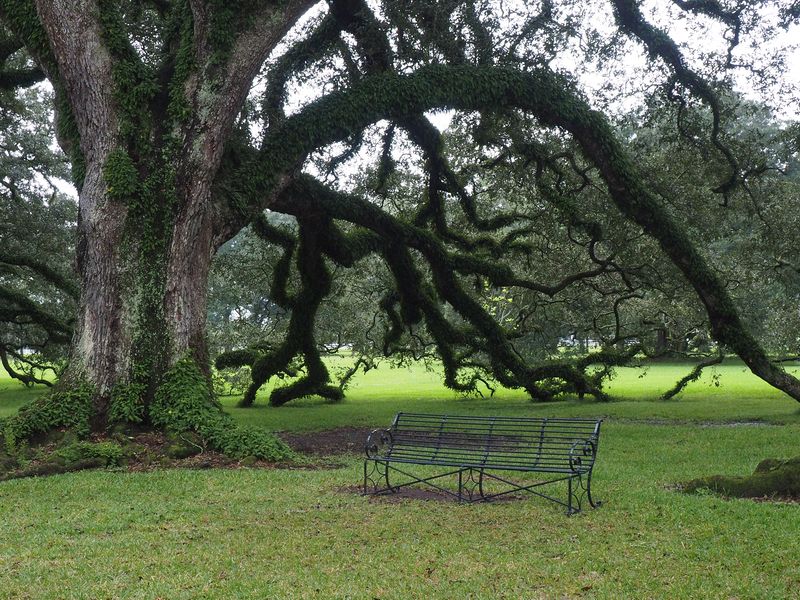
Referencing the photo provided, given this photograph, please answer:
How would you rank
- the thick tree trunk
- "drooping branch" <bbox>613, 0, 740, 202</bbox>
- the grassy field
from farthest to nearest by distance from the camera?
"drooping branch" <bbox>613, 0, 740, 202</bbox> → the thick tree trunk → the grassy field

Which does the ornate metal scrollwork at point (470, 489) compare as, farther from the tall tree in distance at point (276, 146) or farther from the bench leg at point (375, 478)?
the tall tree in distance at point (276, 146)

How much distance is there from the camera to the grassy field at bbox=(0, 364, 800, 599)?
213 inches

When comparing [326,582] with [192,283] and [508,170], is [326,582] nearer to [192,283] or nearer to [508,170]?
[192,283]

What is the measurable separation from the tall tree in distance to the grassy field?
2507mm

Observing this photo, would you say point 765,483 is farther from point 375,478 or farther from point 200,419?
point 200,419

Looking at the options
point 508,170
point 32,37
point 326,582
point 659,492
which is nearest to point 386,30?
point 508,170

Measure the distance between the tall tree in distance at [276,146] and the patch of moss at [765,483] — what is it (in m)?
5.91

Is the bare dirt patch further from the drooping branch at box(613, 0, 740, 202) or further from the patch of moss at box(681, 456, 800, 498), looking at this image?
the drooping branch at box(613, 0, 740, 202)

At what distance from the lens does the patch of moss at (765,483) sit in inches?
326

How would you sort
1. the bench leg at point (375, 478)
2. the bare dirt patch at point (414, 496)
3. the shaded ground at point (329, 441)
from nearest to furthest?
the bare dirt patch at point (414, 496) < the bench leg at point (375, 478) < the shaded ground at point (329, 441)

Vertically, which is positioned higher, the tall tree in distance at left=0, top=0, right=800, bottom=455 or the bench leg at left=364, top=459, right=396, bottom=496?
the tall tree in distance at left=0, top=0, right=800, bottom=455

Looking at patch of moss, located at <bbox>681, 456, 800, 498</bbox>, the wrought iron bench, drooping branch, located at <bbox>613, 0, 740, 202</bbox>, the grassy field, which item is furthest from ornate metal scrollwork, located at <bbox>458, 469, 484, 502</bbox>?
drooping branch, located at <bbox>613, 0, 740, 202</bbox>

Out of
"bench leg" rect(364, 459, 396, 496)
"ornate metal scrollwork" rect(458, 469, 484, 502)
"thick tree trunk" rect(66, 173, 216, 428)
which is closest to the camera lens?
"ornate metal scrollwork" rect(458, 469, 484, 502)

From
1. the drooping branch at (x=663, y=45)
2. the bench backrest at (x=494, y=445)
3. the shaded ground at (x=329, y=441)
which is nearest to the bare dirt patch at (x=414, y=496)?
the bench backrest at (x=494, y=445)
